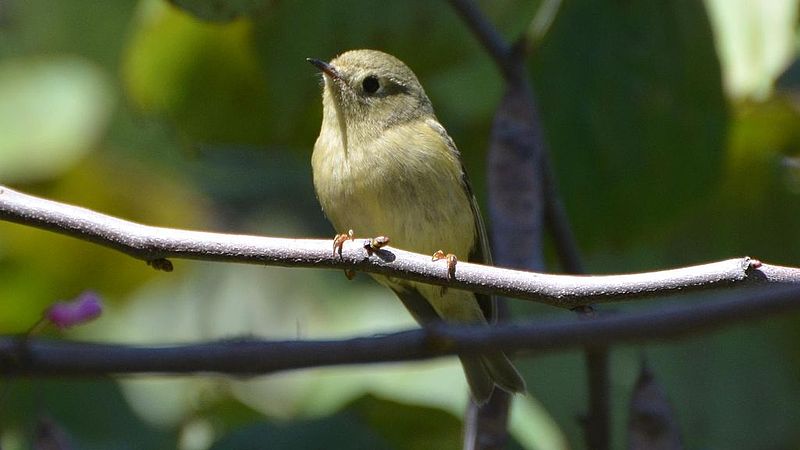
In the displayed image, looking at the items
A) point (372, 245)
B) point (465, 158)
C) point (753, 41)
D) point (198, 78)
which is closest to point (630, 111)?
point (753, 41)

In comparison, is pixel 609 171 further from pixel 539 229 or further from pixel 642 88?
pixel 539 229

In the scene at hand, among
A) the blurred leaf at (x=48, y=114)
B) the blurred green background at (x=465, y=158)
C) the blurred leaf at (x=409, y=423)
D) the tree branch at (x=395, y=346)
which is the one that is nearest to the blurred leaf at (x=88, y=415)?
the blurred green background at (x=465, y=158)

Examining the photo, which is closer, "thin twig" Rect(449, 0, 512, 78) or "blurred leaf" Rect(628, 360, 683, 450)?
"blurred leaf" Rect(628, 360, 683, 450)

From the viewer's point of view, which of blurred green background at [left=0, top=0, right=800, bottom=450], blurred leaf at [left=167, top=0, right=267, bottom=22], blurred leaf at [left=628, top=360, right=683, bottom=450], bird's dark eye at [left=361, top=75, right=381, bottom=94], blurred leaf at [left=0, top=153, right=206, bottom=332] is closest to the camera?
blurred leaf at [left=628, top=360, right=683, bottom=450]

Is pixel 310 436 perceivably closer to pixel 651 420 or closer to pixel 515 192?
pixel 515 192

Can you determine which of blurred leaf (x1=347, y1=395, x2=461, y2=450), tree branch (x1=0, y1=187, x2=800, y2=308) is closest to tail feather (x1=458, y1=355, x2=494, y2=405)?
blurred leaf (x1=347, y1=395, x2=461, y2=450)

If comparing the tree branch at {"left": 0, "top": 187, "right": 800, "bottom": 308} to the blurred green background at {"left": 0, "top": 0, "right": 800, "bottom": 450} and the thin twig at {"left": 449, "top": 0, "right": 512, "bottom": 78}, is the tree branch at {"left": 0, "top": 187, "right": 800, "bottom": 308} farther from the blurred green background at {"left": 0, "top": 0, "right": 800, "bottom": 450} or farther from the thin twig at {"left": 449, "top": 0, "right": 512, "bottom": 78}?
the thin twig at {"left": 449, "top": 0, "right": 512, "bottom": 78}
